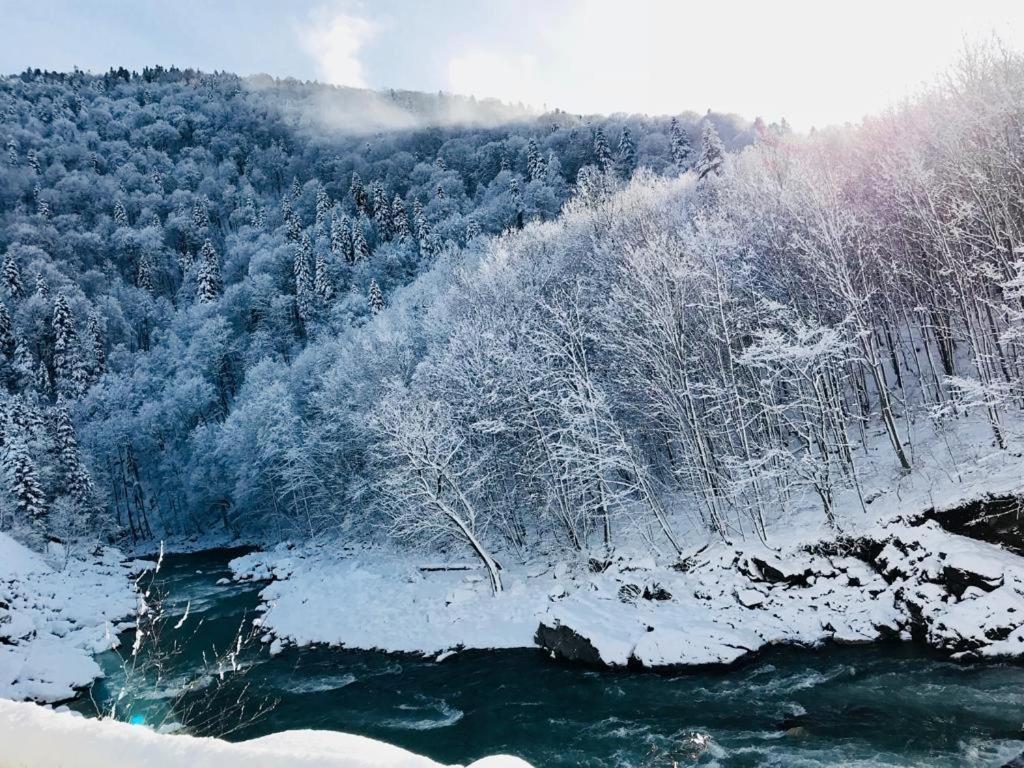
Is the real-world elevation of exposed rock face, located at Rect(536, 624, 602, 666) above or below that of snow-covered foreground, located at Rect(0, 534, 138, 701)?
below

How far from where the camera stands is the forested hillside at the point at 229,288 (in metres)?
45.6

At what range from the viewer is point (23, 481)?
43.7m

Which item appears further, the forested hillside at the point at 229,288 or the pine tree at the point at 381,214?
the pine tree at the point at 381,214

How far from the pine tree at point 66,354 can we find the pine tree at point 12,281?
38.6 ft

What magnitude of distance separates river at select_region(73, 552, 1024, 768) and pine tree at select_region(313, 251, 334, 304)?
52394 millimetres

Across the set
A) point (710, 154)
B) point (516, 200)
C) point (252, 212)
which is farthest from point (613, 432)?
point (252, 212)

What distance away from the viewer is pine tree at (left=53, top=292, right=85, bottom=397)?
65.8 meters

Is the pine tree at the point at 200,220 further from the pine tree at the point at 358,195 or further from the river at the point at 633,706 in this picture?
the river at the point at 633,706

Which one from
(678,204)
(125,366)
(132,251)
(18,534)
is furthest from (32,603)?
(132,251)

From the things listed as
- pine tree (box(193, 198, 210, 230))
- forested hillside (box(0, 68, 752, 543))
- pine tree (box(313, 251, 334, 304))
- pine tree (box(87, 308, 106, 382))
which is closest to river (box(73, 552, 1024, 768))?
forested hillside (box(0, 68, 752, 543))

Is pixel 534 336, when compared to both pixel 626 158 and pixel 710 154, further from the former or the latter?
pixel 626 158

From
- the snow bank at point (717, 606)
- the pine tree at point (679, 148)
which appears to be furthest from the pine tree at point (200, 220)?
the snow bank at point (717, 606)

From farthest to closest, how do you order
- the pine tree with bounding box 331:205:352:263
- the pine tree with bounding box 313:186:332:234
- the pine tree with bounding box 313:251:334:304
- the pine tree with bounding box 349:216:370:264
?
the pine tree with bounding box 313:186:332:234 < the pine tree with bounding box 331:205:352:263 < the pine tree with bounding box 349:216:370:264 < the pine tree with bounding box 313:251:334:304

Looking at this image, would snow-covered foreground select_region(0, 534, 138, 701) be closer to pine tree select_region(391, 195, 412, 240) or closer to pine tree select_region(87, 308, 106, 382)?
pine tree select_region(87, 308, 106, 382)
